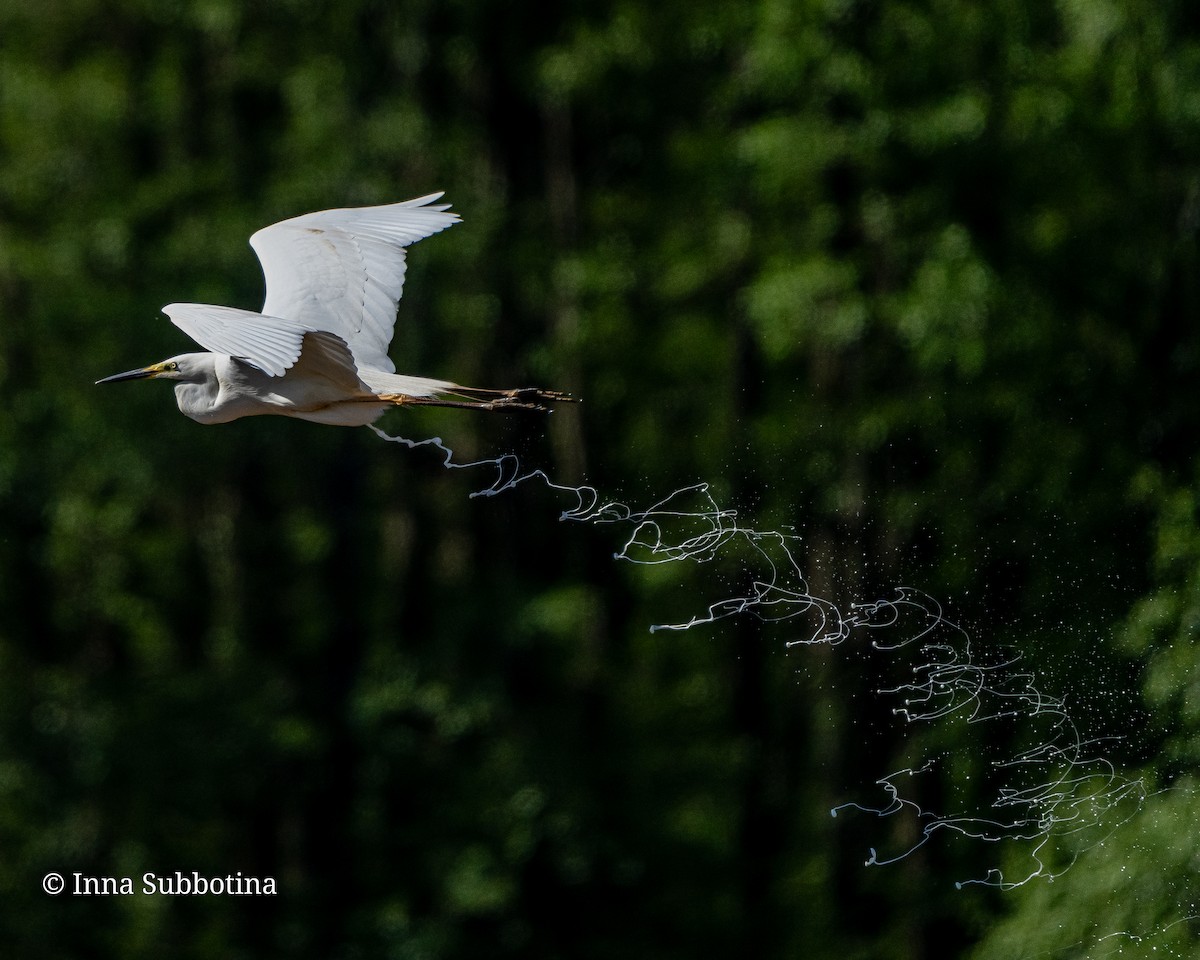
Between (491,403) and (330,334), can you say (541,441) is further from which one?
(330,334)

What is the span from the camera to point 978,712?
461 inches

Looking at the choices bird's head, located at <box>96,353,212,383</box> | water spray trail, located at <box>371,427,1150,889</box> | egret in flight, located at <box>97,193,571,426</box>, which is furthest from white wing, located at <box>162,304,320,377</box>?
water spray trail, located at <box>371,427,1150,889</box>

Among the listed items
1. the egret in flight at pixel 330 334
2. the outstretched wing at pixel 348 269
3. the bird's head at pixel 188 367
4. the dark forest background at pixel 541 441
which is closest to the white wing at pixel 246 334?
the egret in flight at pixel 330 334

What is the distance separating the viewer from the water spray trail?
9.82 meters

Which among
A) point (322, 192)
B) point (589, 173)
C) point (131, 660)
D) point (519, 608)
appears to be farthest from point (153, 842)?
point (589, 173)

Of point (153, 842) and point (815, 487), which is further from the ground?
point (815, 487)

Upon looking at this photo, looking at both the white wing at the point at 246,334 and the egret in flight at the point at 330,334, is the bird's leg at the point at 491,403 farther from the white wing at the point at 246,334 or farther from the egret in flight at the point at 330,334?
the white wing at the point at 246,334

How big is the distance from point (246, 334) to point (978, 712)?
7.34m

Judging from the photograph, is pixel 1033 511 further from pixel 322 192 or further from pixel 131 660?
pixel 131 660

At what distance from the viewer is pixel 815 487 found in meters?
12.8

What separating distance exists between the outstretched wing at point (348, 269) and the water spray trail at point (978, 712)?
1958 mm

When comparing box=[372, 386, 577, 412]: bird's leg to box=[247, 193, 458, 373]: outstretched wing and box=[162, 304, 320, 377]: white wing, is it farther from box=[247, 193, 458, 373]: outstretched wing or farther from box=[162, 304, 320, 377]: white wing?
box=[162, 304, 320, 377]: white wing

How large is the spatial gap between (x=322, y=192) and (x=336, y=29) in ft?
5.07

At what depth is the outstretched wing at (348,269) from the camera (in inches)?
265
